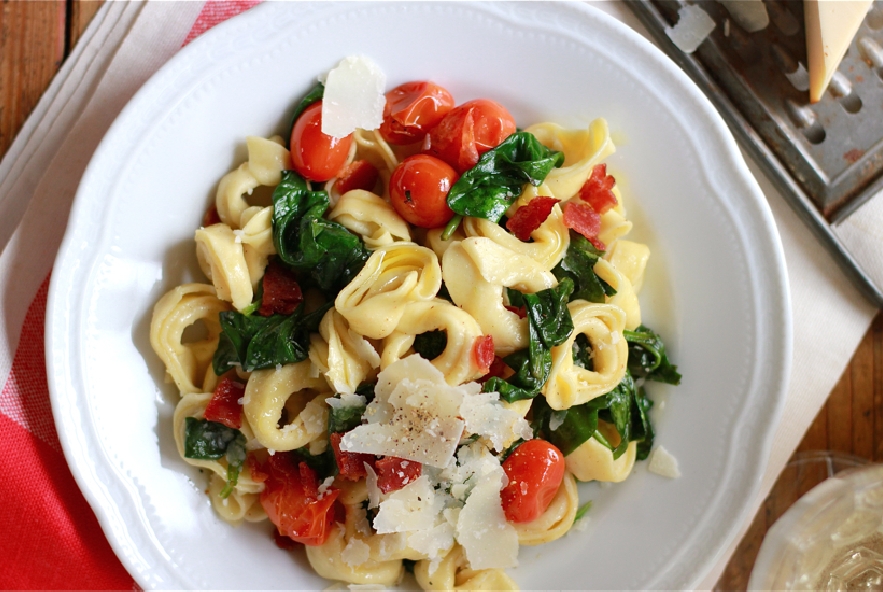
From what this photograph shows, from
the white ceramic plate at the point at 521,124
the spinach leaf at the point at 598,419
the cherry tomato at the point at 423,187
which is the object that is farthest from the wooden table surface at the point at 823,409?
the cherry tomato at the point at 423,187

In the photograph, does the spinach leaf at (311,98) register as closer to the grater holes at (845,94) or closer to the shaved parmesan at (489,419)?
the shaved parmesan at (489,419)

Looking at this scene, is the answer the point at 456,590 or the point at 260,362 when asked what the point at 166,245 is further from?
the point at 456,590

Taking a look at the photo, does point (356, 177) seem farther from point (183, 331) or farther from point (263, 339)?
point (183, 331)

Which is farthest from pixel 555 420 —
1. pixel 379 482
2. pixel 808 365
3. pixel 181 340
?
pixel 181 340

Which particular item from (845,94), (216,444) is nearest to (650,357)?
(845,94)

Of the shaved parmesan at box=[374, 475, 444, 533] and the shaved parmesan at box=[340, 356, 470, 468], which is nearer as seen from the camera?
the shaved parmesan at box=[340, 356, 470, 468]

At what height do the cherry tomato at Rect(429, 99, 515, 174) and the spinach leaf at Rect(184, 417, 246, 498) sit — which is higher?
the cherry tomato at Rect(429, 99, 515, 174)

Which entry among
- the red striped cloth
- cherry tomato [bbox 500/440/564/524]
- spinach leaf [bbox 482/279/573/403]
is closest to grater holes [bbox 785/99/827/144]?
spinach leaf [bbox 482/279/573/403]

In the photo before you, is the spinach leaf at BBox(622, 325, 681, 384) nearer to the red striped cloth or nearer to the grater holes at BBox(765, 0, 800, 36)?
the grater holes at BBox(765, 0, 800, 36)
